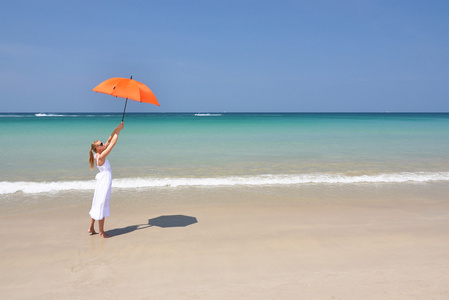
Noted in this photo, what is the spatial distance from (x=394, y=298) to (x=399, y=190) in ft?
19.6

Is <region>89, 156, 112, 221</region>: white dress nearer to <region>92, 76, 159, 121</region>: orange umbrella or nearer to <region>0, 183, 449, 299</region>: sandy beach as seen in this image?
<region>0, 183, 449, 299</region>: sandy beach

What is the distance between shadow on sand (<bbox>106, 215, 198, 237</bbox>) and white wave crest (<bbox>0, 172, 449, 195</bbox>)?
2870mm

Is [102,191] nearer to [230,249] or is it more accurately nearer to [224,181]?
[230,249]

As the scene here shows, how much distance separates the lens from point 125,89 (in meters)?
5.53

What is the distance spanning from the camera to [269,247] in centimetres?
485

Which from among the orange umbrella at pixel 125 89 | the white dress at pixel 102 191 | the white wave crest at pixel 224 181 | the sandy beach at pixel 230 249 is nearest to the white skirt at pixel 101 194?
the white dress at pixel 102 191

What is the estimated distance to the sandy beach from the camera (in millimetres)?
3709

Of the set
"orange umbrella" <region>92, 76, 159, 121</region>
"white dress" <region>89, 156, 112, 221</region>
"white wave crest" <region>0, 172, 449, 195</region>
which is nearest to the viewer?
"white dress" <region>89, 156, 112, 221</region>

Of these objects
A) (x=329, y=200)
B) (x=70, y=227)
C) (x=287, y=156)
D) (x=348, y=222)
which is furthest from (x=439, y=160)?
(x=70, y=227)

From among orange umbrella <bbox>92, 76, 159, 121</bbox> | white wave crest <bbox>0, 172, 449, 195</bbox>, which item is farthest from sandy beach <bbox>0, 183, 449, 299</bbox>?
orange umbrella <bbox>92, 76, 159, 121</bbox>

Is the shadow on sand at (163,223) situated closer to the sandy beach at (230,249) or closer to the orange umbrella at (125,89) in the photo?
the sandy beach at (230,249)

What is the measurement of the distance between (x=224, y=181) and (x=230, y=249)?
4.89 metres

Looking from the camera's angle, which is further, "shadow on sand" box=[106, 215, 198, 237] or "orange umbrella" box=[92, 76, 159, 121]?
"shadow on sand" box=[106, 215, 198, 237]

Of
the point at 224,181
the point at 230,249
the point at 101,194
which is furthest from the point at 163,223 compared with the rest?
the point at 224,181
